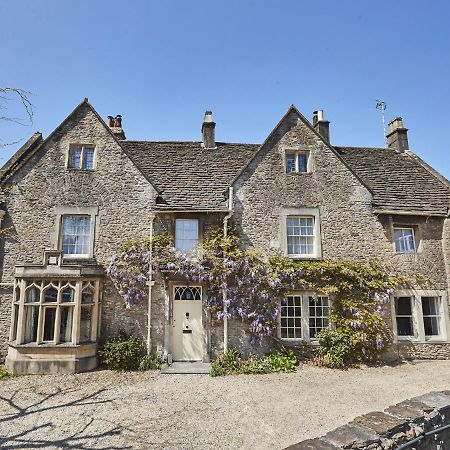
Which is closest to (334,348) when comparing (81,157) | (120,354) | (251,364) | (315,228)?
(251,364)

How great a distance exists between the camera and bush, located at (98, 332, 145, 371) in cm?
1130

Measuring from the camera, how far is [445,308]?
13.3 meters

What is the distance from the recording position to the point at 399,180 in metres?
15.6

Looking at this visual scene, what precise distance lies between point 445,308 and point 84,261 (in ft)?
44.3

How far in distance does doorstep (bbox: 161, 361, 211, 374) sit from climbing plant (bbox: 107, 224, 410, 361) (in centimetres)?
159

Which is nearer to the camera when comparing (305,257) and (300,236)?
(305,257)

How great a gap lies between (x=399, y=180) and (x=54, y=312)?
1478 centimetres

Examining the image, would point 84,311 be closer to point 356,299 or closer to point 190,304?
point 190,304

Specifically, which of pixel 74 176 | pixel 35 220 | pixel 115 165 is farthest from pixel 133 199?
pixel 35 220

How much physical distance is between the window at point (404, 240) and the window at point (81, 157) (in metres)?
12.3

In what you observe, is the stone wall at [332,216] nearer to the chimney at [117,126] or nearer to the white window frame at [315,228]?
the white window frame at [315,228]

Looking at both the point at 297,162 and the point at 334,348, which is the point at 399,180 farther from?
the point at 334,348

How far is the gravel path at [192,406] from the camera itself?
6.61m

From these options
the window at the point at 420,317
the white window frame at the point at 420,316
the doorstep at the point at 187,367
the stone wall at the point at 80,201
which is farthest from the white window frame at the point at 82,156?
the window at the point at 420,317
